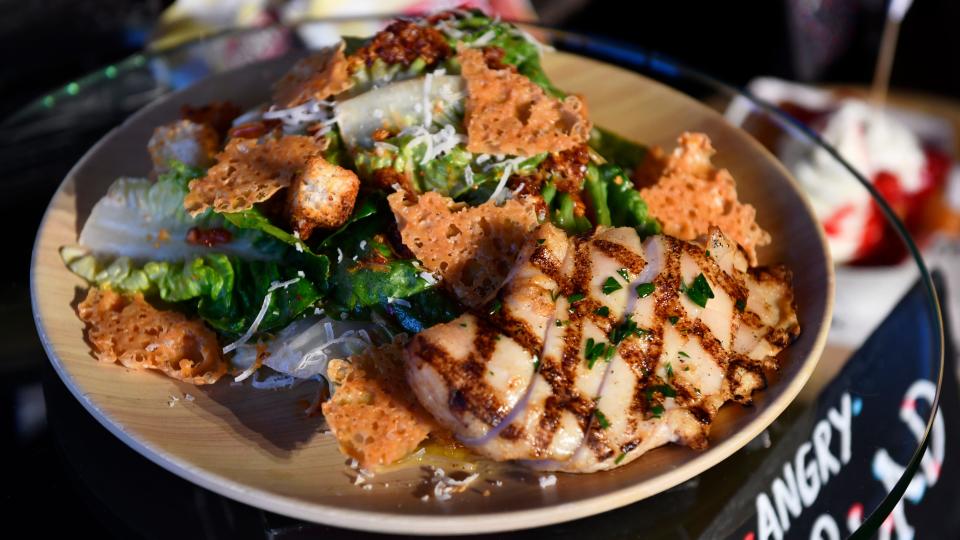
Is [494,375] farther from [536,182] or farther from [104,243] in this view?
[104,243]

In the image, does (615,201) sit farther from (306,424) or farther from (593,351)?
(306,424)

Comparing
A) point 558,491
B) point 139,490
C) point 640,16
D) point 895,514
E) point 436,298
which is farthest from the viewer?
point 640,16

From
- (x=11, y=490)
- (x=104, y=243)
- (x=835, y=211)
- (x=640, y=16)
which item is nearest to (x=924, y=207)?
(x=835, y=211)

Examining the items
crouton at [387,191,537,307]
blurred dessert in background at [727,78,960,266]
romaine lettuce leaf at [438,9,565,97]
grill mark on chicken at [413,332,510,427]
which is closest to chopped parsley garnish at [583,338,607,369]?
grill mark on chicken at [413,332,510,427]

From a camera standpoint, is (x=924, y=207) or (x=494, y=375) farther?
(x=924, y=207)

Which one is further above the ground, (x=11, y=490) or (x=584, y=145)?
(x=584, y=145)

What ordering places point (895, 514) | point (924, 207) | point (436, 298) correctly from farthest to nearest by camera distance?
1. point (924, 207)
2. point (895, 514)
3. point (436, 298)
